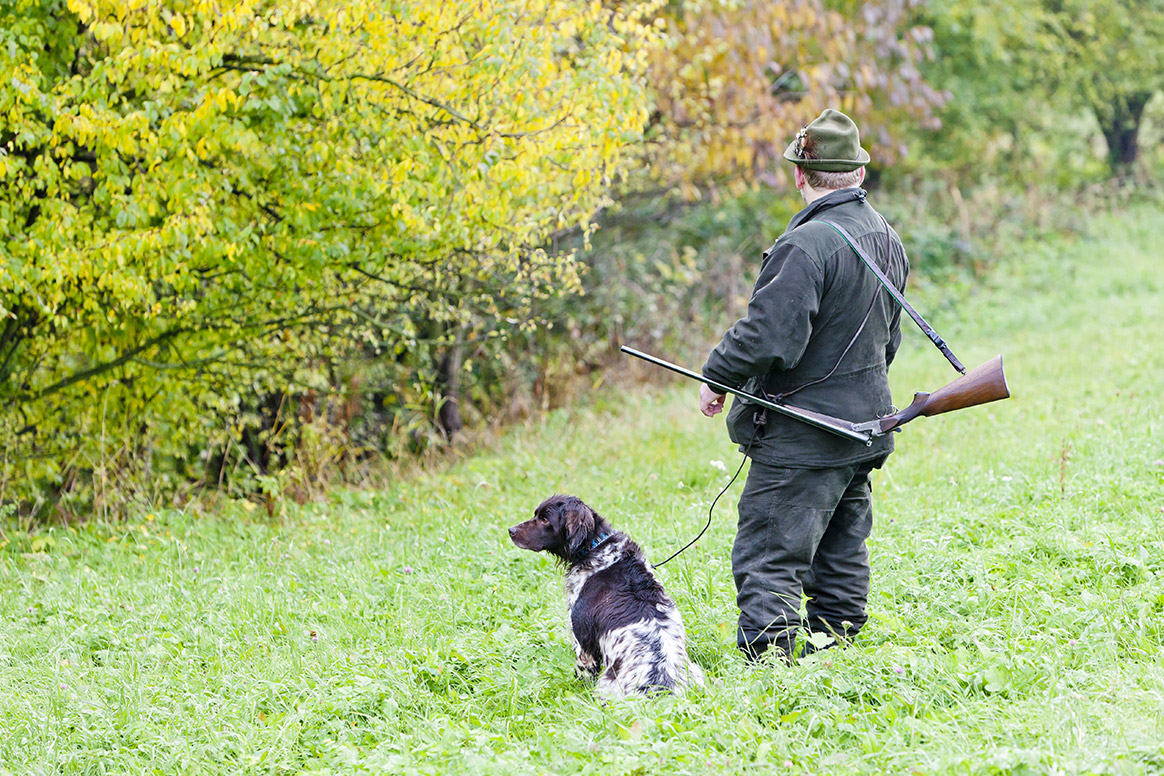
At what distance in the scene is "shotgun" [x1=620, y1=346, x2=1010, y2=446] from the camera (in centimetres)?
353

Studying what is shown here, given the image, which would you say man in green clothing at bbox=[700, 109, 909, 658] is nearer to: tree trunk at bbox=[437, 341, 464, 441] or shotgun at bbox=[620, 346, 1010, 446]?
shotgun at bbox=[620, 346, 1010, 446]

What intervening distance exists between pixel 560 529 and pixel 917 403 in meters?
1.45

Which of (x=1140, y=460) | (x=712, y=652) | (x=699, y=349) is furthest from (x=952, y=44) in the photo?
(x=712, y=652)

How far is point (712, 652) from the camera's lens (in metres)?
3.99

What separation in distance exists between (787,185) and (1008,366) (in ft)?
17.6

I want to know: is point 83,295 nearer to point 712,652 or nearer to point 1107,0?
point 712,652

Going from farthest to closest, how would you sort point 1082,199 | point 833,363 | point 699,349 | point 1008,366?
point 1082,199, point 699,349, point 1008,366, point 833,363

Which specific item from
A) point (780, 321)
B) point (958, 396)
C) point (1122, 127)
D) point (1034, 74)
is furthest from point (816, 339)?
point (1122, 127)

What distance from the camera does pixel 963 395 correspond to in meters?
3.57

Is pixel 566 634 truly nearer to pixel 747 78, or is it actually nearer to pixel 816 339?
pixel 816 339

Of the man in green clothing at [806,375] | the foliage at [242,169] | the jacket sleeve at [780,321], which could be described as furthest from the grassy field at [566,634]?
the foliage at [242,169]

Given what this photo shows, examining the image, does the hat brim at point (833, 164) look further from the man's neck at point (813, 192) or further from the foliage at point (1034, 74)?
the foliage at point (1034, 74)

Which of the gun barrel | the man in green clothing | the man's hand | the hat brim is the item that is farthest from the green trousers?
the hat brim

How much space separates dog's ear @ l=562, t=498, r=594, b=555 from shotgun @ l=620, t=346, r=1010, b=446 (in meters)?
0.81
